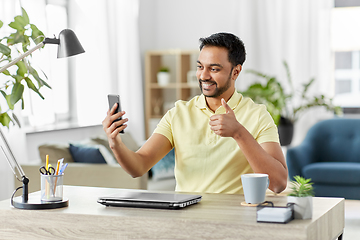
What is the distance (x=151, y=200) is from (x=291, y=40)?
5128 millimetres

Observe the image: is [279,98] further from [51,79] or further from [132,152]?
[132,152]

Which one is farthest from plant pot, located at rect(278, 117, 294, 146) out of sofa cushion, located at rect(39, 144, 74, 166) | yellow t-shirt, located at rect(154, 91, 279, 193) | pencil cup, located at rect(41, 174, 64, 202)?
pencil cup, located at rect(41, 174, 64, 202)

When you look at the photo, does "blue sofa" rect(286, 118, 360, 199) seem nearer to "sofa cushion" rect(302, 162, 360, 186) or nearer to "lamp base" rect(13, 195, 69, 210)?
"sofa cushion" rect(302, 162, 360, 186)

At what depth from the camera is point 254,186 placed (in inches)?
58.7

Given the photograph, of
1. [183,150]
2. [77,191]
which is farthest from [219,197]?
[77,191]

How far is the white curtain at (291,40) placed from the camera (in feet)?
20.2

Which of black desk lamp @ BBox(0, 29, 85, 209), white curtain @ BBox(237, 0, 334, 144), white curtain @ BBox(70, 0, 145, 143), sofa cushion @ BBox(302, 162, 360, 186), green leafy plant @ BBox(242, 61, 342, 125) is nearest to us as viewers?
black desk lamp @ BBox(0, 29, 85, 209)

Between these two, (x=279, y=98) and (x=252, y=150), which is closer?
(x=252, y=150)

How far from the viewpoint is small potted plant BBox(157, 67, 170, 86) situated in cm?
649

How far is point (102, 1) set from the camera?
5637mm

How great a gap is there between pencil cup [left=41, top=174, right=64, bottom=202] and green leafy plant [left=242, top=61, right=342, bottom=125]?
169 inches

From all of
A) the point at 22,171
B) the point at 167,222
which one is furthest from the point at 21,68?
the point at 167,222

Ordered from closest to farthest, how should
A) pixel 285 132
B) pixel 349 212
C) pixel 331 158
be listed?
pixel 349 212 < pixel 331 158 < pixel 285 132

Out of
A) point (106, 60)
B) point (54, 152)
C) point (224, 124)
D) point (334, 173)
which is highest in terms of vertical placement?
point (106, 60)
